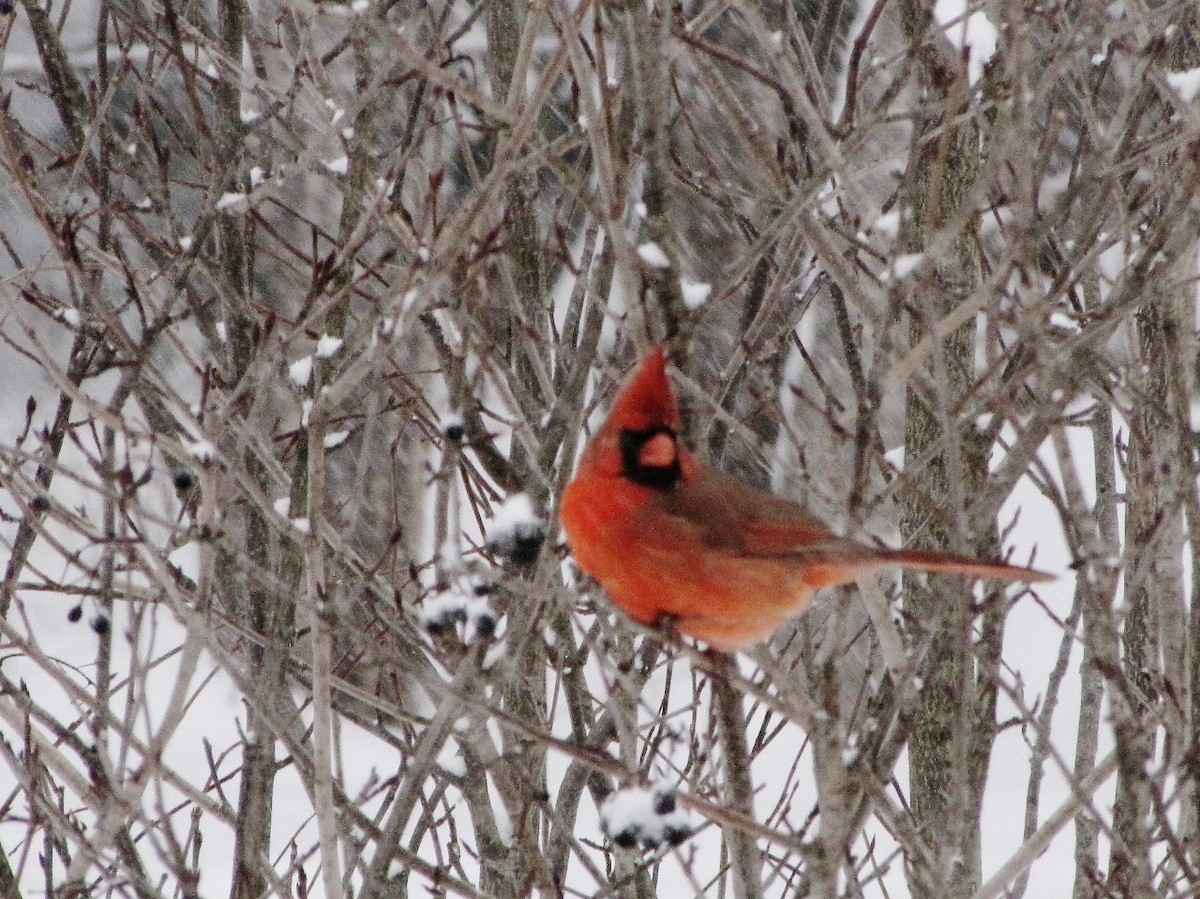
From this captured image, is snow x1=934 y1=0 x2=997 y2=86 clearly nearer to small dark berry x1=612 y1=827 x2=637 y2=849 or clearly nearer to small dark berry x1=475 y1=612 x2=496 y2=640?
small dark berry x1=475 y1=612 x2=496 y2=640

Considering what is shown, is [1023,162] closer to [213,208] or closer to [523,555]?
[523,555]

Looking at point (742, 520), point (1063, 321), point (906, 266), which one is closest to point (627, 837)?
point (742, 520)

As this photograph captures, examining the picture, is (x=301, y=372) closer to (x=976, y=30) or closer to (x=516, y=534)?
(x=516, y=534)

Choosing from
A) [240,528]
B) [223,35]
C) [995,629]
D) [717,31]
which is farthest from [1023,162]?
[717,31]

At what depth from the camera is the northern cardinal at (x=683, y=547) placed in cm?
219

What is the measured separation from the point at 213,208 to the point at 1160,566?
1.76 metres

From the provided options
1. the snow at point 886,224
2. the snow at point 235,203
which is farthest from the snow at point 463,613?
the snow at point 235,203

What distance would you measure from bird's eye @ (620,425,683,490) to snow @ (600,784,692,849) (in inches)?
18.7

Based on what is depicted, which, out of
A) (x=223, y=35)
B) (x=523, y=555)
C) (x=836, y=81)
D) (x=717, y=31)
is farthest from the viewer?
(x=836, y=81)

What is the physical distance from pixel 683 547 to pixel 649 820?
0.49m

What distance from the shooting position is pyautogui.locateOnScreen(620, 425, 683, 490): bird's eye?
207 cm

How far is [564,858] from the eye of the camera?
3.02 meters

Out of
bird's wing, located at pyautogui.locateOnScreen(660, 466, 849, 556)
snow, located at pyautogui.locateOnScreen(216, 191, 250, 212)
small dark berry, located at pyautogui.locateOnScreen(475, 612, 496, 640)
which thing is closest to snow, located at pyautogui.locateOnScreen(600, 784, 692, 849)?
small dark berry, located at pyautogui.locateOnScreen(475, 612, 496, 640)

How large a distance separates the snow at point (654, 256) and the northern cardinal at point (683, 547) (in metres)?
0.21
